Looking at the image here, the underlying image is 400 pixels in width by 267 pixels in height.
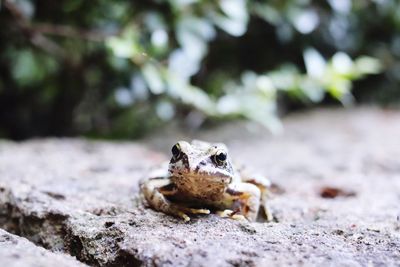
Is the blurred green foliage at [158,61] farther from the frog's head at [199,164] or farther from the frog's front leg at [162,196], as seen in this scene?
the frog's head at [199,164]

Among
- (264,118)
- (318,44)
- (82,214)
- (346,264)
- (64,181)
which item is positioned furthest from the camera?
(318,44)

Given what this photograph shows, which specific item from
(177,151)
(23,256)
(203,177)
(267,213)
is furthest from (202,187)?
(23,256)

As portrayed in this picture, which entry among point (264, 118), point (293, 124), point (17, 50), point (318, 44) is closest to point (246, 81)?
point (264, 118)

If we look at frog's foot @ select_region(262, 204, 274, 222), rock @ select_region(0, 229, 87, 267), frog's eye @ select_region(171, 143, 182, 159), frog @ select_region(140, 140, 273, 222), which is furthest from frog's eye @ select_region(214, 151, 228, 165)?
rock @ select_region(0, 229, 87, 267)

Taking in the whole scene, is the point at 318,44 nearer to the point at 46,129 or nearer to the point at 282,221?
the point at 46,129

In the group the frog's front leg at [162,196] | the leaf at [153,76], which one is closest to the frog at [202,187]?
the frog's front leg at [162,196]

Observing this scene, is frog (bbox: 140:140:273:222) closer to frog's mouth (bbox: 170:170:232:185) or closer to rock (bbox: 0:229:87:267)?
frog's mouth (bbox: 170:170:232:185)

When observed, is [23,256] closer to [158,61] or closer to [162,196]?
[162,196]
